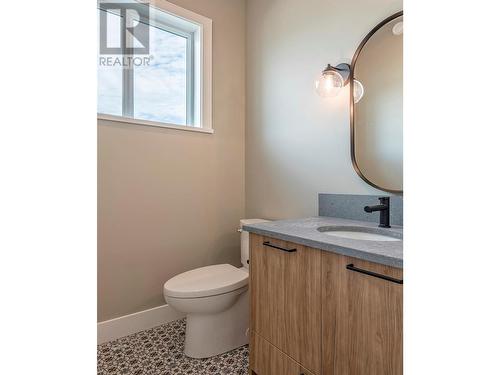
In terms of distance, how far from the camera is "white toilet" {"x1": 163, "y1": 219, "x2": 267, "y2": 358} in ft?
5.33

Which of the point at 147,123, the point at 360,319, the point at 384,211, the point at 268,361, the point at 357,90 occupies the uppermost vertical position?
the point at 357,90

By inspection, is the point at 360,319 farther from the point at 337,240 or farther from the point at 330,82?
the point at 330,82

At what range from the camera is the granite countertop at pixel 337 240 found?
36.6 inches

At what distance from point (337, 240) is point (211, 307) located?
929mm

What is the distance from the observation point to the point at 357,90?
5.48ft

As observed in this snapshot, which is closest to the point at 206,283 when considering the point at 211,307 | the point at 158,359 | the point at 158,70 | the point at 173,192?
the point at 211,307

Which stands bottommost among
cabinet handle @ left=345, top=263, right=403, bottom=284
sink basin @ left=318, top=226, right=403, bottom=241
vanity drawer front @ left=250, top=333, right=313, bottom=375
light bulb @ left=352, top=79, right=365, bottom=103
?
vanity drawer front @ left=250, top=333, right=313, bottom=375

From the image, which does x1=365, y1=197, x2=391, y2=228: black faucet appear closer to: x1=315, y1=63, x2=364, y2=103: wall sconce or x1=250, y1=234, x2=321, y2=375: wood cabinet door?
x1=250, y1=234, x2=321, y2=375: wood cabinet door

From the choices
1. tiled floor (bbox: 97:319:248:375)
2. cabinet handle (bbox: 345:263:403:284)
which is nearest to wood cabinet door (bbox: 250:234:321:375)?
cabinet handle (bbox: 345:263:403:284)

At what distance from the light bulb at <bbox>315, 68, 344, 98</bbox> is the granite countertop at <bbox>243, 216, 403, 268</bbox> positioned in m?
0.78

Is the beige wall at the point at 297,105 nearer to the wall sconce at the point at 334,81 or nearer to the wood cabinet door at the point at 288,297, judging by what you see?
the wall sconce at the point at 334,81

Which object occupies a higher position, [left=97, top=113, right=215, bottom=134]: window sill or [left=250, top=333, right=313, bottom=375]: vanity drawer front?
[left=97, top=113, right=215, bottom=134]: window sill
